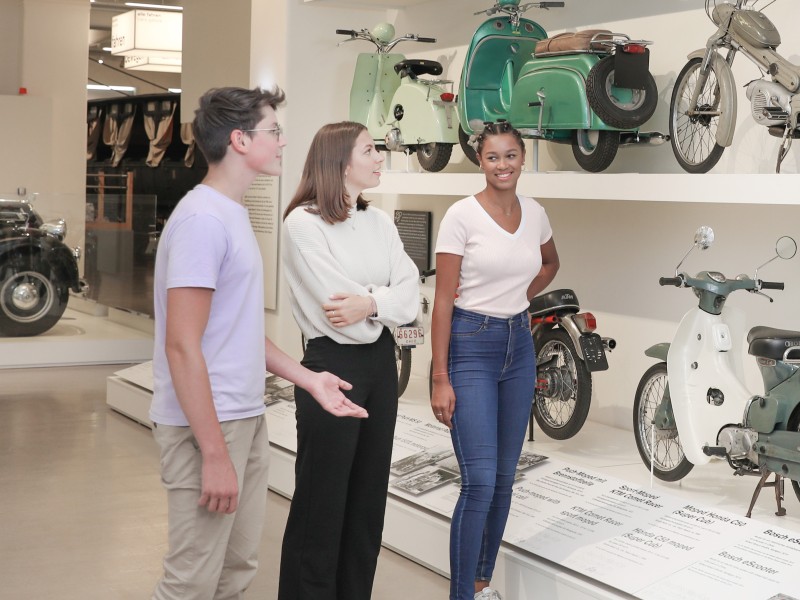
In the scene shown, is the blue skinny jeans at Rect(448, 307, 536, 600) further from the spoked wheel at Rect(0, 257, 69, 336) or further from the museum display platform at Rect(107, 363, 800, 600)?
the spoked wheel at Rect(0, 257, 69, 336)

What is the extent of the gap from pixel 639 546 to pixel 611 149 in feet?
6.65

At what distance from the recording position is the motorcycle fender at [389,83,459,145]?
6.22 meters

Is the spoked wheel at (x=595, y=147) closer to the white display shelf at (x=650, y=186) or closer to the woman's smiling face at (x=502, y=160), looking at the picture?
the white display shelf at (x=650, y=186)

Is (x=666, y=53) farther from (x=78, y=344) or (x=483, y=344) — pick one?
(x=78, y=344)

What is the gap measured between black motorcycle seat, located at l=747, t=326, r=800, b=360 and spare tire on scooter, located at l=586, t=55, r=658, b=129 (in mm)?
1253

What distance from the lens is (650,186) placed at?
4.56 metres

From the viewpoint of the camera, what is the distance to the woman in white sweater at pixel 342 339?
122 inches

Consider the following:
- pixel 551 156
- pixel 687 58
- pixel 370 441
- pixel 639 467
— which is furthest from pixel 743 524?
pixel 551 156

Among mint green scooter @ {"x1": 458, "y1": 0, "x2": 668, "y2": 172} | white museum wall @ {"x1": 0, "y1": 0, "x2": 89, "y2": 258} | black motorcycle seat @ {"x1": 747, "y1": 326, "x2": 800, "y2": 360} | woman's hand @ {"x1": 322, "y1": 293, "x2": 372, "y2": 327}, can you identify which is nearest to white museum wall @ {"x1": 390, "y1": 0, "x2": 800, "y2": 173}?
mint green scooter @ {"x1": 458, "y1": 0, "x2": 668, "y2": 172}

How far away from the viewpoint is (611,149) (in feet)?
16.5

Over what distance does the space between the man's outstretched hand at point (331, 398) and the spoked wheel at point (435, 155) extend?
382 centimetres

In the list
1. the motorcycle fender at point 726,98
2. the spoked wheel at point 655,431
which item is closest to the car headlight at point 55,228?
the spoked wheel at point 655,431

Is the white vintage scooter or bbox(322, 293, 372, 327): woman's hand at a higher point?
bbox(322, 293, 372, 327): woman's hand

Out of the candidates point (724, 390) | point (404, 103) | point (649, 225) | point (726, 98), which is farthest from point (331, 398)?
point (404, 103)
